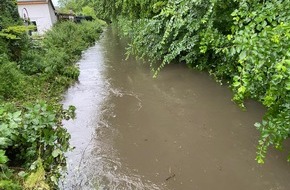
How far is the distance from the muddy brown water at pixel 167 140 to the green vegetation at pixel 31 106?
599 mm

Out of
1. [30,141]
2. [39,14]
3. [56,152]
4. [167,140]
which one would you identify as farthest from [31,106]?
[39,14]

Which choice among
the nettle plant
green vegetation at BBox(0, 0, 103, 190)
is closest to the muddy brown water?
the nettle plant

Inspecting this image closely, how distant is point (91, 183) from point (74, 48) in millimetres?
10084

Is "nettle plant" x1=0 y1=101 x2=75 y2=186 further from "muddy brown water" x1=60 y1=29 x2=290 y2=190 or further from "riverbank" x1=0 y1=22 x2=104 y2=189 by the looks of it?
"muddy brown water" x1=60 y1=29 x2=290 y2=190

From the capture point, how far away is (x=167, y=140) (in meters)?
4.92

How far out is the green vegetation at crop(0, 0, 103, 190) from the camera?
337 centimetres

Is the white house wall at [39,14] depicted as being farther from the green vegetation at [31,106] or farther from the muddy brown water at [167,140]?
the muddy brown water at [167,140]

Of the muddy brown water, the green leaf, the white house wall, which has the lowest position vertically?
the white house wall

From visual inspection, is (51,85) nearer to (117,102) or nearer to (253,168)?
(117,102)

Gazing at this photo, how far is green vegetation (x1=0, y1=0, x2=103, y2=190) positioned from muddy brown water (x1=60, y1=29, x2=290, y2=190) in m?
0.60

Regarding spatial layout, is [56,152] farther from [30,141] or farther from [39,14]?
[39,14]

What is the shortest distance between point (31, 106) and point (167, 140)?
7.75 ft

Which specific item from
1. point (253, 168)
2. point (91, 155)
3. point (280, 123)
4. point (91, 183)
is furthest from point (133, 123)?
point (280, 123)

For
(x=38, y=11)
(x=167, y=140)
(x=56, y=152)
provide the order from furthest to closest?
(x=38, y=11)
(x=167, y=140)
(x=56, y=152)
